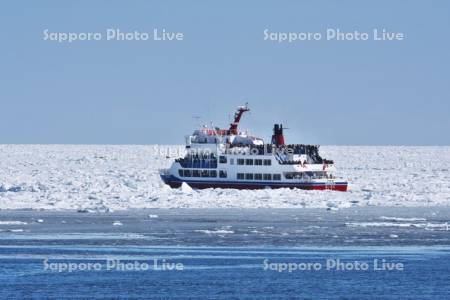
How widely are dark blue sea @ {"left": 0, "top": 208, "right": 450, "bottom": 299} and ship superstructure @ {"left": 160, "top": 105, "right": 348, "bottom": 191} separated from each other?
15382 millimetres

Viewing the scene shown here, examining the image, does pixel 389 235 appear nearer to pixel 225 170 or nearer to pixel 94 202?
pixel 94 202

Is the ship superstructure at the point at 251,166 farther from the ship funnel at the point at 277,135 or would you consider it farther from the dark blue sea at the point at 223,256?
the dark blue sea at the point at 223,256

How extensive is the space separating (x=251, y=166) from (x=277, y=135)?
11.0 feet

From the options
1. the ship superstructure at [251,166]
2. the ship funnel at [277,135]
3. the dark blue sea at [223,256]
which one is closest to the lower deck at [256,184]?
the ship superstructure at [251,166]

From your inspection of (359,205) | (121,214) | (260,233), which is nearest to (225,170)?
(359,205)

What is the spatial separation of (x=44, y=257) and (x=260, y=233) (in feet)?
23.8

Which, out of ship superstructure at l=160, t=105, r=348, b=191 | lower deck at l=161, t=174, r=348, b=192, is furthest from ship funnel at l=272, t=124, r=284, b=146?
lower deck at l=161, t=174, r=348, b=192

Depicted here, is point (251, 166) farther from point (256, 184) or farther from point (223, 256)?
point (223, 256)

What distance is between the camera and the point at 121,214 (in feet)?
116

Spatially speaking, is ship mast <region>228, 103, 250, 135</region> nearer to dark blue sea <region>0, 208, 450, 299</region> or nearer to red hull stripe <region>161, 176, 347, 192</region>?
red hull stripe <region>161, 176, 347, 192</region>

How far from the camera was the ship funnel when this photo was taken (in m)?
53.2

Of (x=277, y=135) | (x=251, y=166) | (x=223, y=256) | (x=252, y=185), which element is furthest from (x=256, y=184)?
(x=223, y=256)

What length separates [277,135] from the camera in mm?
53438

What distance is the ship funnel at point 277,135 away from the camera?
5325 cm
